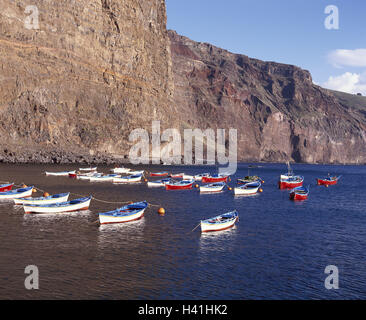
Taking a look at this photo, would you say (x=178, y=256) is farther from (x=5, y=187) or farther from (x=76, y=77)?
(x=76, y=77)

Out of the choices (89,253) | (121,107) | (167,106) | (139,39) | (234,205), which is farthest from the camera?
(167,106)

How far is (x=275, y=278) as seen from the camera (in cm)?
2505

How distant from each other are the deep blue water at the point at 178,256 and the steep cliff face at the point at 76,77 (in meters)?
86.5

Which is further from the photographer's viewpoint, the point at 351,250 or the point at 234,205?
the point at 234,205

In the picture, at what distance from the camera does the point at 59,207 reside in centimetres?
4434

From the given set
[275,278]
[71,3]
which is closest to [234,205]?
[275,278]

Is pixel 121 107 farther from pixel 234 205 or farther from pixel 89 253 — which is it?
pixel 89 253

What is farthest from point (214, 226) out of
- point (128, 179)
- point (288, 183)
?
point (288, 183)

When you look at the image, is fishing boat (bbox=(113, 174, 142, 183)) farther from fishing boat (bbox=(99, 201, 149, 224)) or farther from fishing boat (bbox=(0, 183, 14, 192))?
fishing boat (bbox=(99, 201, 149, 224))

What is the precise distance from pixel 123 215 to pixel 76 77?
111134 mm

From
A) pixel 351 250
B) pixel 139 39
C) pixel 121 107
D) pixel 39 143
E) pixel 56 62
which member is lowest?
pixel 351 250

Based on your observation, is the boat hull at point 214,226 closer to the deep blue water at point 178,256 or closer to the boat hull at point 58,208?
the deep blue water at point 178,256

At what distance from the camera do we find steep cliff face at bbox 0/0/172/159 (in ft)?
412
